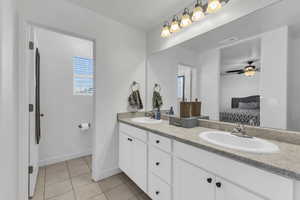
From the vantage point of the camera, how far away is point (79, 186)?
181 centimetres

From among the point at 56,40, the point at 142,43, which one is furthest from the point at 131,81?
the point at 56,40

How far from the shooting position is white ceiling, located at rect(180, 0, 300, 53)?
3.33 feet

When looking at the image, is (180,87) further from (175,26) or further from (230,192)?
(230,192)

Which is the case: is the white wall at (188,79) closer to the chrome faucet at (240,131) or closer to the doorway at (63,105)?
the chrome faucet at (240,131)

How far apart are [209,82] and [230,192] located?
1081 mm

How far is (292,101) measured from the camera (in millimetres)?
1005

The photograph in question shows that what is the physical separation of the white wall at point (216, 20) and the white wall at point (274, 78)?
263mm

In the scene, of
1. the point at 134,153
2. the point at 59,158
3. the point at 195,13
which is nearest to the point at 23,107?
the point at 134,153

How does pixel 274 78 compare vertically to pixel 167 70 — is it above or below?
below

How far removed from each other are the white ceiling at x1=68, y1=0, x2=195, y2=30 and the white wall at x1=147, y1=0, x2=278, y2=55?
26 cm

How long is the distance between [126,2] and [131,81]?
1.08 metres

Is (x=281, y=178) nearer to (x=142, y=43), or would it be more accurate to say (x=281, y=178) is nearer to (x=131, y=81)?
(x=131, y=81)

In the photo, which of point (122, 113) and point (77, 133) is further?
point (77, 133)

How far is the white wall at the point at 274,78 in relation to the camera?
1037 millimetres
